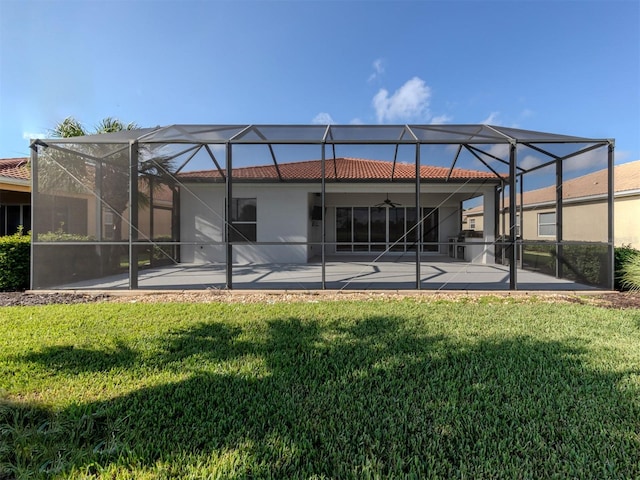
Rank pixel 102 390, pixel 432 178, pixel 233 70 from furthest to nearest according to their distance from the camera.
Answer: pixel 432 178
pixel 233 70
pixel 102 390

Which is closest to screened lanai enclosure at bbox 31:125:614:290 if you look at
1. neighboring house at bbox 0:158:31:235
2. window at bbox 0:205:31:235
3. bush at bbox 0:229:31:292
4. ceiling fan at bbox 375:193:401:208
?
bush at bbox 0:229:31:292

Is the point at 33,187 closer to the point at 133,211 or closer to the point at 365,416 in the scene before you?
the point at 133,211

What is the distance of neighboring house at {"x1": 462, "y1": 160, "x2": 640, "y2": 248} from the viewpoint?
22.1 feet

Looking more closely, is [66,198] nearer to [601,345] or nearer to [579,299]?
[601,345]

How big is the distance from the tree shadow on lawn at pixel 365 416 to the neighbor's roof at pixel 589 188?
5.31 m

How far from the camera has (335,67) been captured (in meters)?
12.0

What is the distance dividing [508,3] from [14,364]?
13278 mm

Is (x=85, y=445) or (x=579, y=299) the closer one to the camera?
(x=85, y=445)

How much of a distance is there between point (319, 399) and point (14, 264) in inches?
313

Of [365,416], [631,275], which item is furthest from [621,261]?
[365,416]

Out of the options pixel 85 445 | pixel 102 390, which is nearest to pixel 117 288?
pixel 102 390

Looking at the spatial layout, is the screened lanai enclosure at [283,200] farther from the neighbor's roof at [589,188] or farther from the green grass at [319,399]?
the green grass at [319,399]

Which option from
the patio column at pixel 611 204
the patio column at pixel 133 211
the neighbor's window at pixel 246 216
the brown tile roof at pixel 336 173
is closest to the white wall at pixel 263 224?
the neighbor's window at pixel 246 216

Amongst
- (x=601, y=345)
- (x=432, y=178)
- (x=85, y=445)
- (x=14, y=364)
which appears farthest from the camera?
(x=432, y=178)
